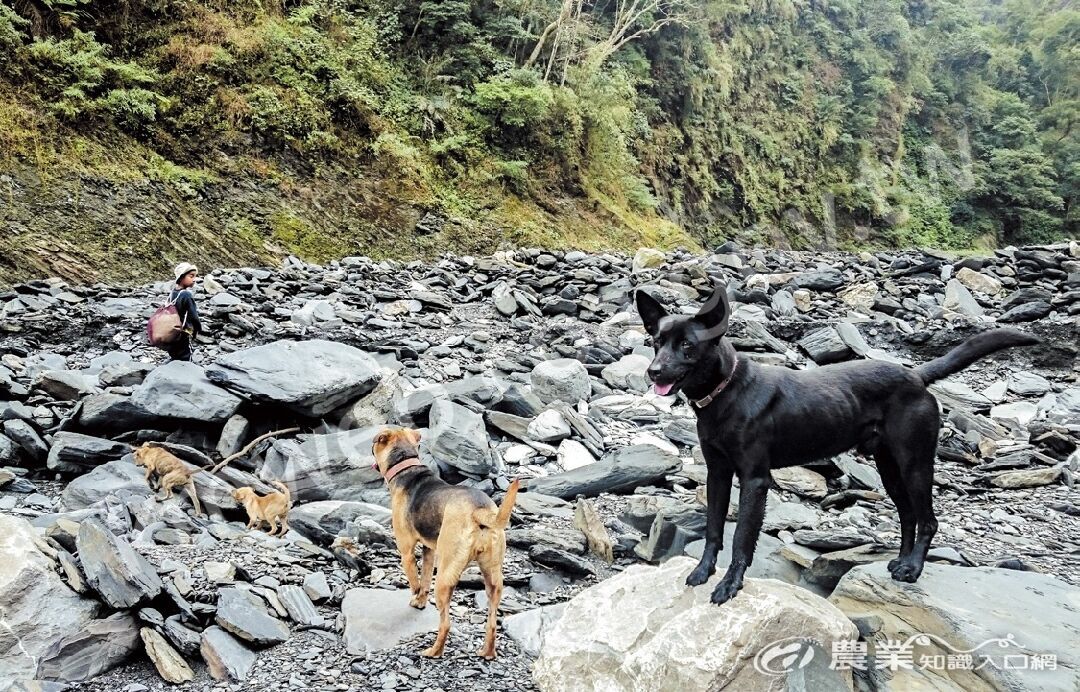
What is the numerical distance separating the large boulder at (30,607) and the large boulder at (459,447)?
3054 millimetres

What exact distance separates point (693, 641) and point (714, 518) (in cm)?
64

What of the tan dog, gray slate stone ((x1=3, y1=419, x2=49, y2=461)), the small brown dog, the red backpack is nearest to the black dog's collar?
the small brown dog

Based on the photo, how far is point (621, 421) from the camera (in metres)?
8.23

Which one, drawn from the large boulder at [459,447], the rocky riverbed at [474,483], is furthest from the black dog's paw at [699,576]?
the large boulder at [459,447]

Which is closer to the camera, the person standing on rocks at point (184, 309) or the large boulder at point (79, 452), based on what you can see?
the large boulder at point (79, 452)

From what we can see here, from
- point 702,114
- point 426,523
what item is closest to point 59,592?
point 426,523

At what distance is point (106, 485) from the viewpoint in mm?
5926

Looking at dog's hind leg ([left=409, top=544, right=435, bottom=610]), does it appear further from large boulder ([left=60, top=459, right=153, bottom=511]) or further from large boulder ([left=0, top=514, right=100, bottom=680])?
large boulder ([left=60, top=459, right=153, bottom=511])

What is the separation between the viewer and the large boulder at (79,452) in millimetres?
6484

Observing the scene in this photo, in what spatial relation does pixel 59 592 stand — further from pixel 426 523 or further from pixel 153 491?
pixel 153 491

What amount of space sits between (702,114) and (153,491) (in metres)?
30.6

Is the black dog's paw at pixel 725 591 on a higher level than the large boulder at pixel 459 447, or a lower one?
higher

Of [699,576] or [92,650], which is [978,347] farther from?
[92,650]

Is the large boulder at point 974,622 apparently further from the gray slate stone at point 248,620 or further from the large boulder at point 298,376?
the large boulder at point 298,376
